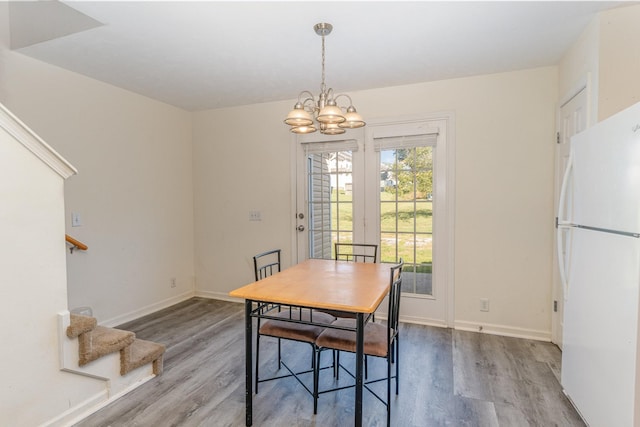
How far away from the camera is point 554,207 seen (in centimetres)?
303

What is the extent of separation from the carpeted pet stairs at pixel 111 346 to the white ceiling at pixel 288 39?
1.92m

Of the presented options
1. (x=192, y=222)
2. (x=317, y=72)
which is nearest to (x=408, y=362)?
(x=317, y=72)

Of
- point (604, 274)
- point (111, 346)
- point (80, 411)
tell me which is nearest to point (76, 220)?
point (111, 346)

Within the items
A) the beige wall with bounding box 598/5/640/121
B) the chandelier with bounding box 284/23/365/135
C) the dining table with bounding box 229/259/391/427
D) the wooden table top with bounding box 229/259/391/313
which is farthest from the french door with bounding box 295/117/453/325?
the chandelier with bounding box 284/23/365/135

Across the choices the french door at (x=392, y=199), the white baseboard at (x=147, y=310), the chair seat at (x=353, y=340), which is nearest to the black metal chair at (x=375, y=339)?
the chair seat at (x=353, y=340)

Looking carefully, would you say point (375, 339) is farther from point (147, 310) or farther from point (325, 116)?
point (147, 310)

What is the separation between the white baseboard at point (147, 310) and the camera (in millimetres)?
3482

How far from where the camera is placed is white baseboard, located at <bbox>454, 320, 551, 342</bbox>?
10.2 feet

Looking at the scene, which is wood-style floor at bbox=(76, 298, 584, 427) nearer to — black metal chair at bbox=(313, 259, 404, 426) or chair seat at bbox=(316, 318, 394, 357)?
black metal chair at bbox=(313, 259, 404, 426)

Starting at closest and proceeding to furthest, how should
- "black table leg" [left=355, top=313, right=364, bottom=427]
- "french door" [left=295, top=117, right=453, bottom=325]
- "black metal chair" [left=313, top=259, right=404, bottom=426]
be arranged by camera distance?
"black table leg" [left=355, top=313, right=364, bottom=427] < "black metal chair" [left=313, top=259, right=404, bottom=426] < "french door" [left=295, top=117, right=453, bottom=325]

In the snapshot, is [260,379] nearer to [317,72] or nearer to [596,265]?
[596,265]

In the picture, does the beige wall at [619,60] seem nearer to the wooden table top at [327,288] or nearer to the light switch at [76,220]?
the wooden table top at [327,288]

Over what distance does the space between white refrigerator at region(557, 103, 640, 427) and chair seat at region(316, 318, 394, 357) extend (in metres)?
1.03

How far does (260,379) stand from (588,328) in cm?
204
